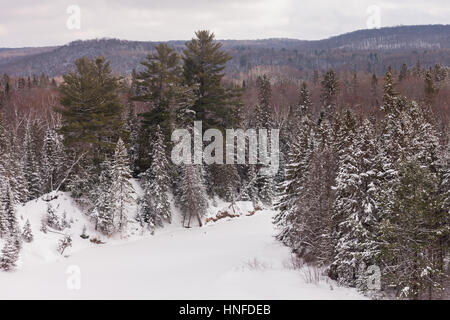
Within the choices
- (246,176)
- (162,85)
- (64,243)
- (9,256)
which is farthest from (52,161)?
(246,176)

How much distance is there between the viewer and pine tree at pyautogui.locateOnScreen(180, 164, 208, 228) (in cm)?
3459

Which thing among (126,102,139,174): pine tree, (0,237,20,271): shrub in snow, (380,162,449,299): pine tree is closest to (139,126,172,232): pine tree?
(126,102,139,174): pine tree

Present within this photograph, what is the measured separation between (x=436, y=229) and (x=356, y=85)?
289 ft

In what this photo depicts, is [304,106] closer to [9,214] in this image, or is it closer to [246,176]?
[246,176]

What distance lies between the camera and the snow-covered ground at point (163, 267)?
1817cm

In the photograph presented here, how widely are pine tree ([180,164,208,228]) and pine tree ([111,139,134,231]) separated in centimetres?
542

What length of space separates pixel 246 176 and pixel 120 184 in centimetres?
2029

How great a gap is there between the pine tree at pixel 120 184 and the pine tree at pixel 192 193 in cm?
542

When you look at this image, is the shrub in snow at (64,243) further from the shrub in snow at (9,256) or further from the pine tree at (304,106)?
the pine tree at (304,106)

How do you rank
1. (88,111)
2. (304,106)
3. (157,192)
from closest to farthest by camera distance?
(88,111)
(157,192)
(304,106)

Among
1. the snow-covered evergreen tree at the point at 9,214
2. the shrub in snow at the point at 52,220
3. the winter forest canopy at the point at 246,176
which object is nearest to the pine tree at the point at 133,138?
the winter forest canopy at the point at 246,176

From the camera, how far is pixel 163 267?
24328mm

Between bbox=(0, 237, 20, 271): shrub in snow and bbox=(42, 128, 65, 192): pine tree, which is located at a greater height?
bbox=(42, 128, 65, 192): pine tree

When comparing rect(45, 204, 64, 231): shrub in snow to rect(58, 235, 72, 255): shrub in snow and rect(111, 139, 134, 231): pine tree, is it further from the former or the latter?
rect(111, 139, 134, 231): pine tree
